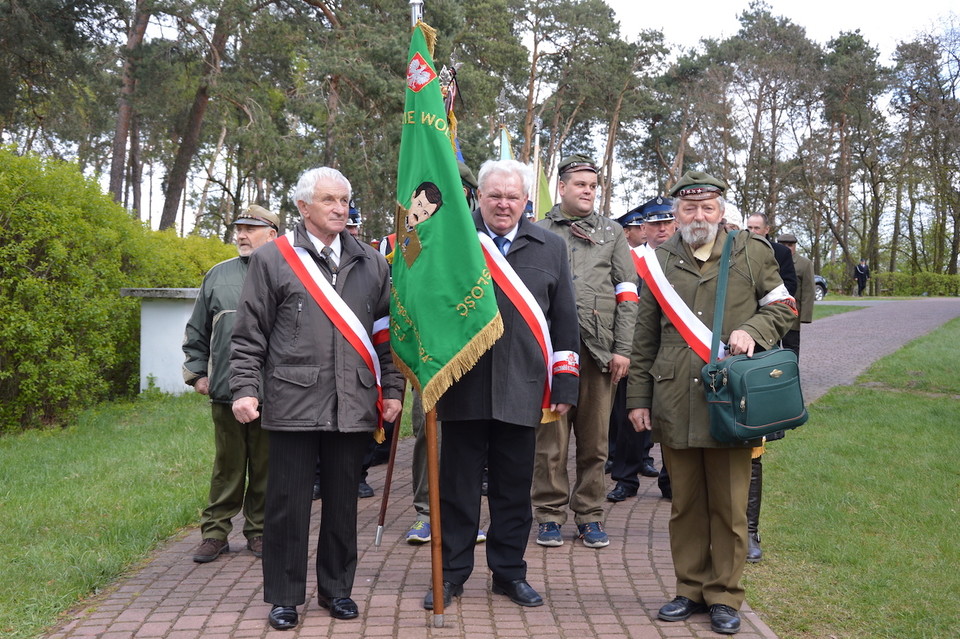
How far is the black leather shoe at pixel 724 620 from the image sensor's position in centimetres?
431

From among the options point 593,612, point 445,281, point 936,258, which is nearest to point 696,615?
point 593,612

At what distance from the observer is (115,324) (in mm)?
11086

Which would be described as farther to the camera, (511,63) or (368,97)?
(511,63)

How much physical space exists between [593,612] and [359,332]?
1.84m

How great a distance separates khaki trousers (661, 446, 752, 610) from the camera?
443 cm

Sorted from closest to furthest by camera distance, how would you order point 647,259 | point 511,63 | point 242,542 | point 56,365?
point 647,259
point 242,542
point 56,365
point 511,63

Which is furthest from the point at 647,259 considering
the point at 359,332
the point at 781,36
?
the point at 781,36

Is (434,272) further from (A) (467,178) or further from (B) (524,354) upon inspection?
(A) (467,178)

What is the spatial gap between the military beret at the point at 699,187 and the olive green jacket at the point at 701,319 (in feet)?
0.75

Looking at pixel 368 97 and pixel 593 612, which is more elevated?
pixel 368 97

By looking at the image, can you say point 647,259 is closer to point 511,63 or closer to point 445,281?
point 445,281

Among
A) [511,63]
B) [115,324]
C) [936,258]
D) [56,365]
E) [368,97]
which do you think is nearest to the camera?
[56,365]

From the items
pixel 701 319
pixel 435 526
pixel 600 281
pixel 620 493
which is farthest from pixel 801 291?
pixel 435 526

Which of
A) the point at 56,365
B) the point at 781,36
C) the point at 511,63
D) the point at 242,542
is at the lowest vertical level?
the point at 242,542
